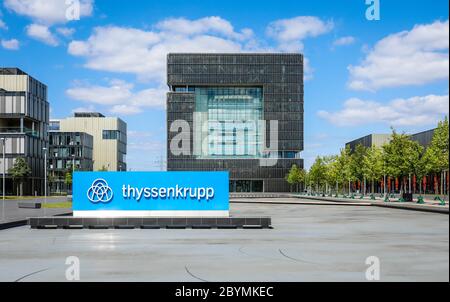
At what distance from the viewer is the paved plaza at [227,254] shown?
13.7m

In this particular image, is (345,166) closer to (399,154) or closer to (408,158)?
(399,154)

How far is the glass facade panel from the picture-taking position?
157 m

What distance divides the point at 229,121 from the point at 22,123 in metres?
62.5

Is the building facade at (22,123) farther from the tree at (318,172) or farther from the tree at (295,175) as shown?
the tree at (295,175)

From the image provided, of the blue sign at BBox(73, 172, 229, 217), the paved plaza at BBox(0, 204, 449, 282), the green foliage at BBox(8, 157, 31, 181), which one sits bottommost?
the paved plaza at BBox(0, 204, 449, 282)

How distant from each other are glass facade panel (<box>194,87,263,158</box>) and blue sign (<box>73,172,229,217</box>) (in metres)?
124

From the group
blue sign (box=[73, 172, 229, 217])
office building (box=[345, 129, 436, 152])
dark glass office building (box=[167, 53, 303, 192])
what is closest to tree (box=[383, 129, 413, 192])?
office building (box=[345, 129, 436, 152])

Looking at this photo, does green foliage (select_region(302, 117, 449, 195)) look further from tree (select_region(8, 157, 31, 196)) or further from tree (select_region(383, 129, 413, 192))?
tree (select_region(8, 157, 31, 196))

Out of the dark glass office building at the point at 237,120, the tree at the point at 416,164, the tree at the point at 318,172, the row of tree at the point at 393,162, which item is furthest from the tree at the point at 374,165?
the dark glass office building at the point at 237,120

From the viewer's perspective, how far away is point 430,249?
1878cm
